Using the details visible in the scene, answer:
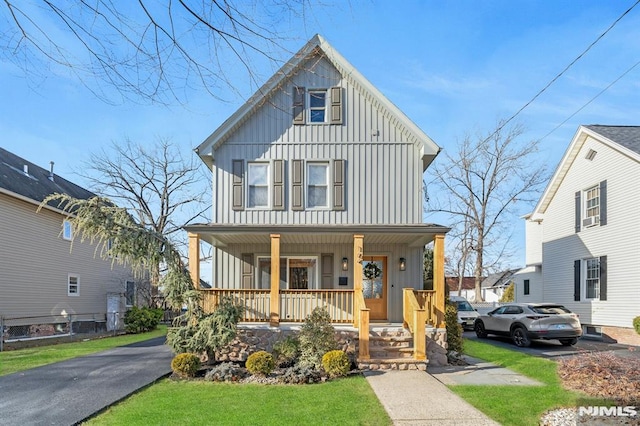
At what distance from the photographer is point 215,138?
12.4 meters

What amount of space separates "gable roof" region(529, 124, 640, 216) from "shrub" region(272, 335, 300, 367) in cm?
1248

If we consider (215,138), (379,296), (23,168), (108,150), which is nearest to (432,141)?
(379,296)

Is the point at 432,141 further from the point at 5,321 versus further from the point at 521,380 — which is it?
the point at 5,321

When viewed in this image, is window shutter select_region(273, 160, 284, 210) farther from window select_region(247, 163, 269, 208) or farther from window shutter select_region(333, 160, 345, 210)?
window shutter select_region(333, 160, 345, 210)

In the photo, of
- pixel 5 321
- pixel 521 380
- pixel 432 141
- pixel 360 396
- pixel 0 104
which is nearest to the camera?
pixel 0 104

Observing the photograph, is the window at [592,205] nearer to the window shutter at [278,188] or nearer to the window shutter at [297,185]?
the window shutter at [297,185]

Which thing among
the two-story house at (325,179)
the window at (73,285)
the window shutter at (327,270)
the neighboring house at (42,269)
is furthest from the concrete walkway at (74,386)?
the window at (73,285)

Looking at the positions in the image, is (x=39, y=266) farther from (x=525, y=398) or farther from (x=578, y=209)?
(x=578, y=209)

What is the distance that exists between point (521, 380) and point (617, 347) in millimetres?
7657

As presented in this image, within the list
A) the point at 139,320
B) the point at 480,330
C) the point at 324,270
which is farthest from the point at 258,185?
the point at 139,320

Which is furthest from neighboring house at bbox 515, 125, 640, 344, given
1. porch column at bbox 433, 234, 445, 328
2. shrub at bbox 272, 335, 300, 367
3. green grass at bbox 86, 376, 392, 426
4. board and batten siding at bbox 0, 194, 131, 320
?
board and batten siding at bbox 0, 194, 131, 320

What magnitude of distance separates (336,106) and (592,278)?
12.0m

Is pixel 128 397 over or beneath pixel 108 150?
beneath

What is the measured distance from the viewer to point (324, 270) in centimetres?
1302
